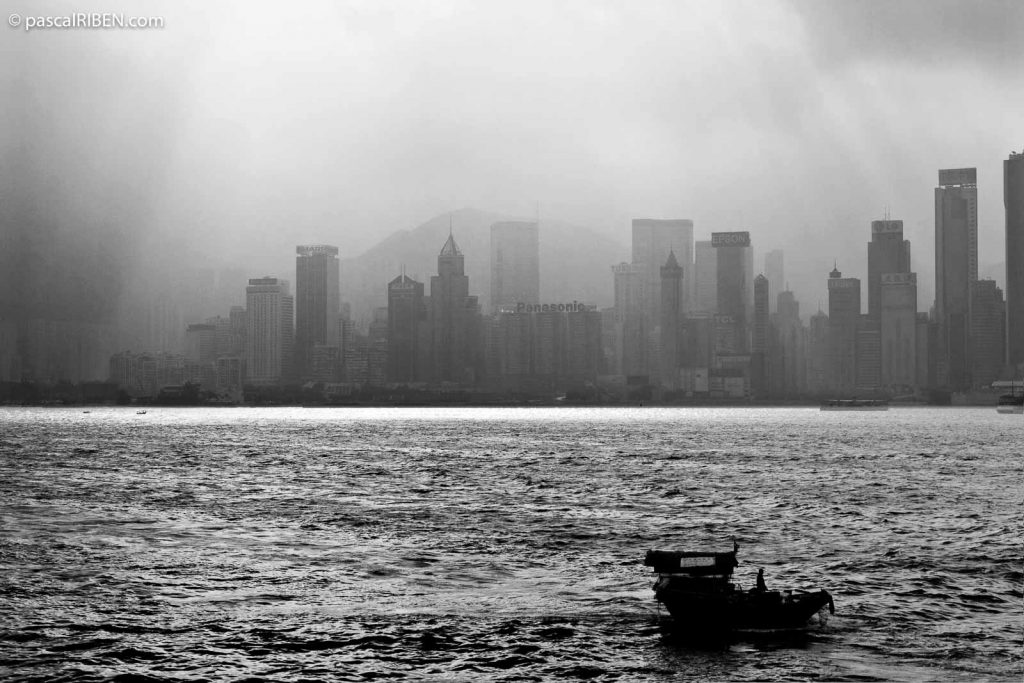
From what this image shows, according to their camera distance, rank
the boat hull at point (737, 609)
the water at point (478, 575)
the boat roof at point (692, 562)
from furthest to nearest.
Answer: the boat roof at point (692, 562), the boat hull at point (737, 609), the water at point (478, 575)

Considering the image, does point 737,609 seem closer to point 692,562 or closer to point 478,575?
point 692,562

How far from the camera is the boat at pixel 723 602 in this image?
148 feet

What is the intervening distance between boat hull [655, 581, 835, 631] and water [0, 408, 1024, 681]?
1310 millimetres

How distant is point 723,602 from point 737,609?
63cm

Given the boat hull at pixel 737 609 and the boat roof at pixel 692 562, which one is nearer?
the boat hull at pixel 737 609

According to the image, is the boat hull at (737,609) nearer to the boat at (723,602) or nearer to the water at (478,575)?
the boat at (723,602)

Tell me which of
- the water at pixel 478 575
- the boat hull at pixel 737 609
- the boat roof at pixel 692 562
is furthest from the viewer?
the boat roof at pixel 692 562

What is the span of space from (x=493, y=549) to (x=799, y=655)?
2860 cm

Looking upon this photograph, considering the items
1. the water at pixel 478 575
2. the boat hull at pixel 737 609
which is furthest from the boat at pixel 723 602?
the water at pixel 478 575

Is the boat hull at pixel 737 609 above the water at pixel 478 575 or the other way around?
above

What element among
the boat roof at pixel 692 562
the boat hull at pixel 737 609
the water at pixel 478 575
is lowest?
the water at pixel 478 575

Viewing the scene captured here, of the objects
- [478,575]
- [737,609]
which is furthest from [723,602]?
[478,575]

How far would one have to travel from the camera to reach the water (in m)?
41.0

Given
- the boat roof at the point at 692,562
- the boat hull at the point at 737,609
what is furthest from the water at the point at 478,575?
the boat roof at the point at 692,562
